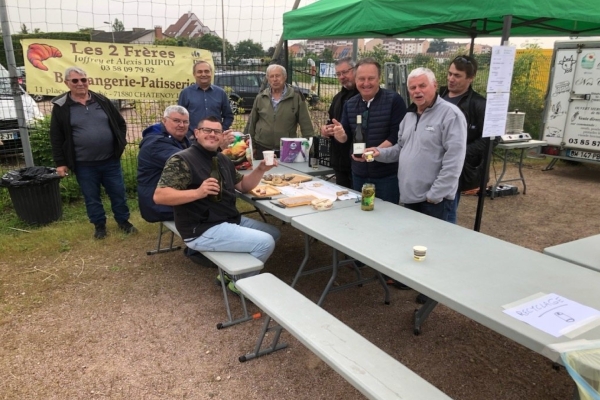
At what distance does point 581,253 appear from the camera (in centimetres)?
240

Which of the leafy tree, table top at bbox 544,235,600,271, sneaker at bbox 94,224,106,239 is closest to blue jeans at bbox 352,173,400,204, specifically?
table top at bbox 544,235,600,271

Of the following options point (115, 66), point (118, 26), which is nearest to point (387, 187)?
point (115, 66)

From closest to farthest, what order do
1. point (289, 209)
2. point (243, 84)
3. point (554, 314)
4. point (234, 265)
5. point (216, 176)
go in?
point (554, 314) → point (234, 265) → point (289, 209) → point (216, 176) → point (243, 84)

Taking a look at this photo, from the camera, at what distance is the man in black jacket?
133 inches

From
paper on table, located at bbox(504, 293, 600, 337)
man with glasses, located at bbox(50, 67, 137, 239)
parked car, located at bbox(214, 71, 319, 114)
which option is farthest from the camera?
parked car, located at bbox(214, 71, 319, 114)

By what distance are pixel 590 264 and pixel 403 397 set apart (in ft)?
4.31

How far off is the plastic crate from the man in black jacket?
46.5 inches

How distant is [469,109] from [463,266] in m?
1.80

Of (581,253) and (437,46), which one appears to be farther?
(437,46)

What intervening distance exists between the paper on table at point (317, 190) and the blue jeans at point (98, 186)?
203 centimetres

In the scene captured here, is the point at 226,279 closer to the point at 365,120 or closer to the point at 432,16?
the point at 365,120

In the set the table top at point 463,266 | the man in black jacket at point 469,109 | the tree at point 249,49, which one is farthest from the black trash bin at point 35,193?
the man in black jacket at point 469,109

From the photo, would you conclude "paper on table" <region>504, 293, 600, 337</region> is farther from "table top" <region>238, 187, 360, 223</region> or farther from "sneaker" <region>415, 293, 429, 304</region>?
"sneaker" <region>415, 293, 429, 304</region>

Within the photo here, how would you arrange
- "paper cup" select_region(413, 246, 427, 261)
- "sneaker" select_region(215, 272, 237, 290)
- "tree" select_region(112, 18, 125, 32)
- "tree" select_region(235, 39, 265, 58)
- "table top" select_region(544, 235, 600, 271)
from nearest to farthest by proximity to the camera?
"paper cup" select_region(413, 246, 427, 261) → "table top" select_region(544, 235, 600, 271) → "sneaker" select_region(215, 272, 237, 290) → "tree" select_region(112, 18, 125, 32) → "tree" select_region(235, 39, 265, 58)
